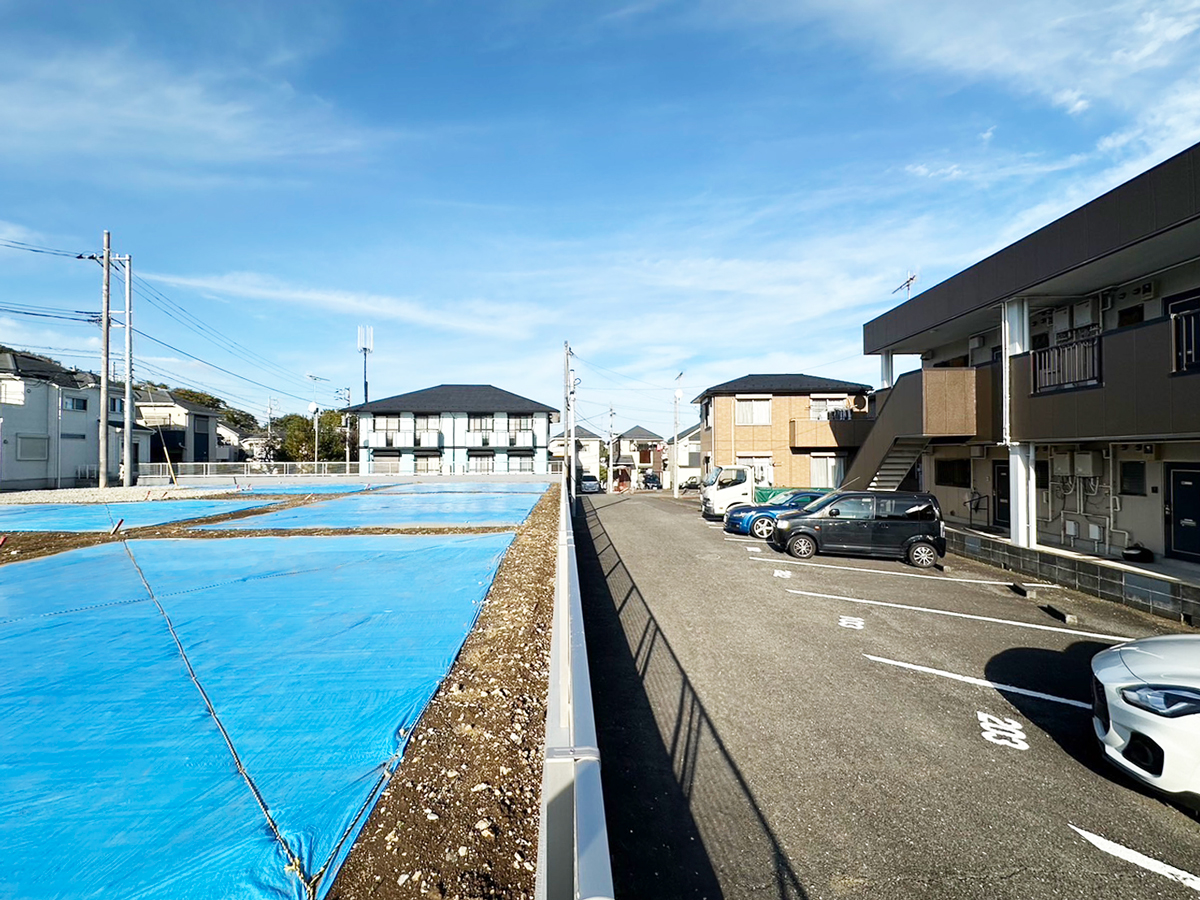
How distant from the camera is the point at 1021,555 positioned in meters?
10.5

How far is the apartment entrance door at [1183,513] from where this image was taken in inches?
382

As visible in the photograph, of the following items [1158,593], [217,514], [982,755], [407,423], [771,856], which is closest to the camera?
[771,856]

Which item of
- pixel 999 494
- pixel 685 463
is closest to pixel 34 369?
pixel 685 463

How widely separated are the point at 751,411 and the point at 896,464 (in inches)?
429

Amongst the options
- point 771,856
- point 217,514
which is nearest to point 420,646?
point 771,856

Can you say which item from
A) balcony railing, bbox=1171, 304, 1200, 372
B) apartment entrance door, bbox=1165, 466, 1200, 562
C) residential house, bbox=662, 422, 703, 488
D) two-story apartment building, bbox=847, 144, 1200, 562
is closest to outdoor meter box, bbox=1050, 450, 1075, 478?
A: two-story apartment building, bbox=847, 144, 1200, 562

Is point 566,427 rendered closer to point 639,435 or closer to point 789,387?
A: point 789,387

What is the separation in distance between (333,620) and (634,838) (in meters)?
4.12

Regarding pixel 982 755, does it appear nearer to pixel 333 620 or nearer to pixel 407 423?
pixel 333 620

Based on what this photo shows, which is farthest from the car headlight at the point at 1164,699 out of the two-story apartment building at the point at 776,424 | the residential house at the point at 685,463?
the residential house at the point at 685,463

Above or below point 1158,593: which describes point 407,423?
above

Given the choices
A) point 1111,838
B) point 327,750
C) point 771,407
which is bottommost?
point 1111,838

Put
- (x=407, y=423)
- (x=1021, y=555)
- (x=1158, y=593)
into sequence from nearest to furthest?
(x=1158, y=593)
(x=1021, y=555)
(x=407, y=423)

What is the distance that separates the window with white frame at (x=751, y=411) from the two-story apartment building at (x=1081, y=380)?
34.9 feet
